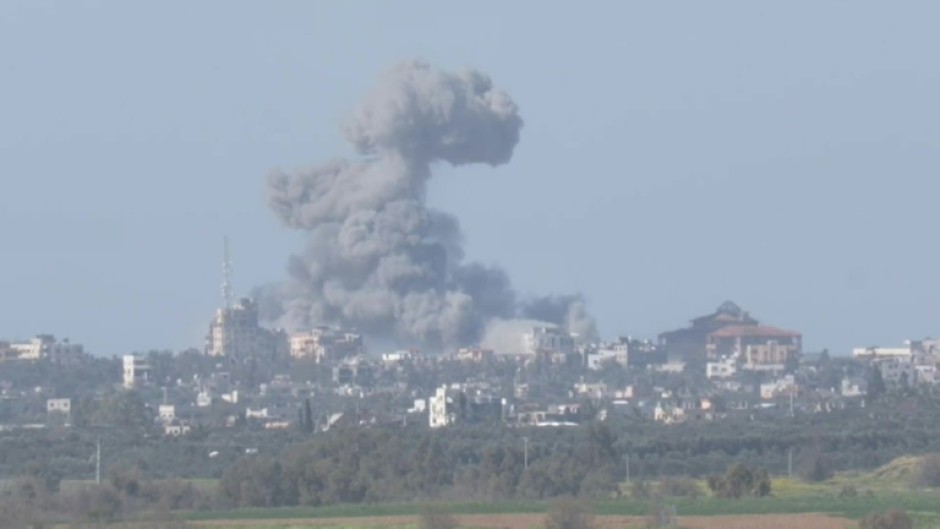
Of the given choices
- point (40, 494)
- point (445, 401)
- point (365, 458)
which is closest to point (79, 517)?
point (40, 494)

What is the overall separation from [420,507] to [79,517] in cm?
642

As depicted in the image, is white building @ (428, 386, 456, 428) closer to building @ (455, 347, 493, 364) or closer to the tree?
building @ (455, 347, 493, 364)

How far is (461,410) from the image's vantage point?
90.7m

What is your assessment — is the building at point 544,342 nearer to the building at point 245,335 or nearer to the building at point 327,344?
the building at point 327,344

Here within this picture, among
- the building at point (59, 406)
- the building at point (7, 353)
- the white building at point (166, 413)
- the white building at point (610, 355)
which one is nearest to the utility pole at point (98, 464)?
the white building at point (166, 413)

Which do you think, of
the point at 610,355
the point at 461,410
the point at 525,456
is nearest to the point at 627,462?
the point at 525,456

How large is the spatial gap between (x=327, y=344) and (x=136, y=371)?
9344 millimetres

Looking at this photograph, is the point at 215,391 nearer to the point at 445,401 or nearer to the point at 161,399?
the point at 161,399

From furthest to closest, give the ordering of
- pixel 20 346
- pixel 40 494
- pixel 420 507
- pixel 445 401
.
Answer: pixel 20 346 → pixel 445 401 → pixel 40 494 → pixel 420 507

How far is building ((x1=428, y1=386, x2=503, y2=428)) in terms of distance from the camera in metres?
89.6

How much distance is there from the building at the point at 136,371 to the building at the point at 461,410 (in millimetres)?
28679

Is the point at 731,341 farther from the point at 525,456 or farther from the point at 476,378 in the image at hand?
the point at 525,456

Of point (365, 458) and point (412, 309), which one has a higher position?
point (412, 309)

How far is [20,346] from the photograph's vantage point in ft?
451
